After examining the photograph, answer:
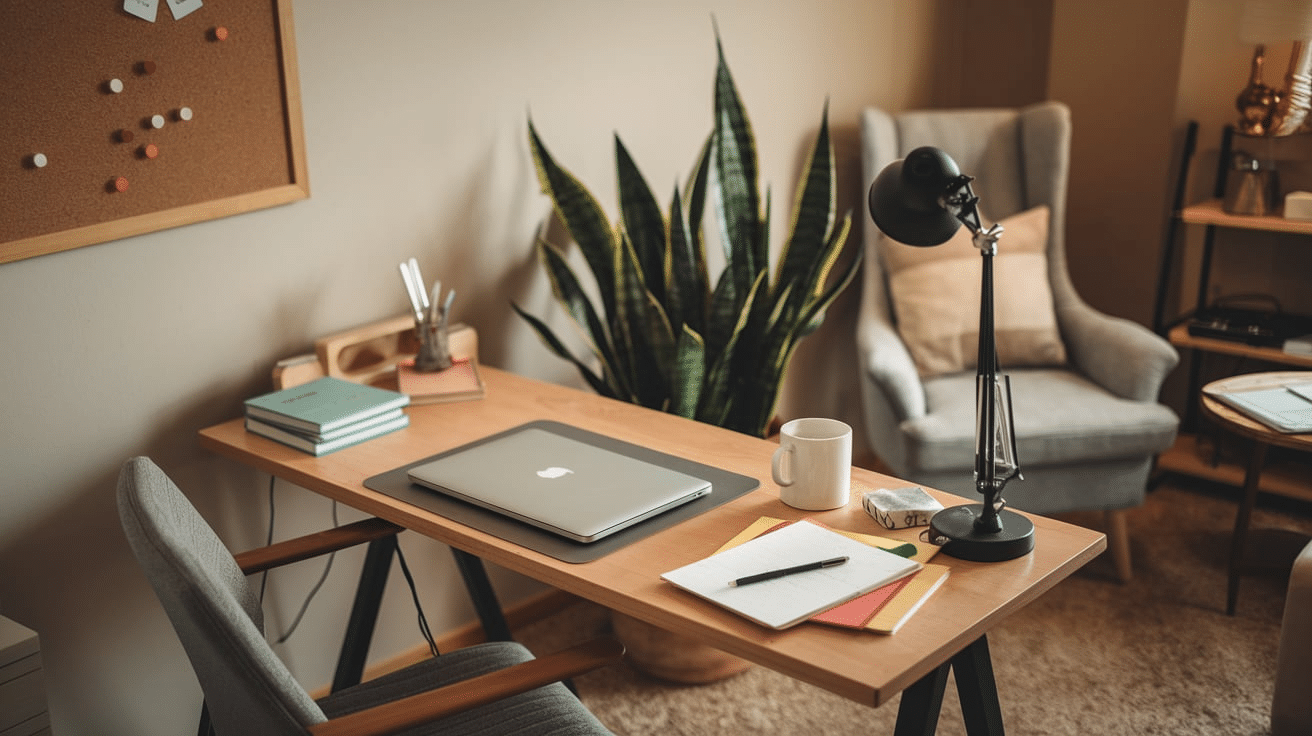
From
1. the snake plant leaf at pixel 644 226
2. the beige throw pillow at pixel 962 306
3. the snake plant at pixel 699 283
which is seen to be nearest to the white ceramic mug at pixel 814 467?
the snake plant at pixel 699 283

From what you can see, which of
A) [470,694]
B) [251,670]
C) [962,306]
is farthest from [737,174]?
[251,670]

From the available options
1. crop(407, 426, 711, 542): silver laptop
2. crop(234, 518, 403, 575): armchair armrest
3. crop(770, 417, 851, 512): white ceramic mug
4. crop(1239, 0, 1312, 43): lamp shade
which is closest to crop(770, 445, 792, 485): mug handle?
crop(770, 417, 851, 512): white ceramic mug

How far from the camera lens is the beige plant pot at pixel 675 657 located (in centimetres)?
241

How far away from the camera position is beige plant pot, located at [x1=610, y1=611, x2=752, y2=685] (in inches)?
94.8

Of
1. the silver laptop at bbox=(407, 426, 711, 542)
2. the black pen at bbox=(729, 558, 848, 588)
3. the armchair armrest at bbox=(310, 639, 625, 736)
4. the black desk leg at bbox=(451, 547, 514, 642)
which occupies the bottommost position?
the black desk leg at bbox=(451, 547, 514, 642)

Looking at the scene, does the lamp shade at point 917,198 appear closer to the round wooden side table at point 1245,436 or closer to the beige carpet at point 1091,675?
the beige carpet at point 1091,675

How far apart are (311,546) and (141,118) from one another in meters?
0.78

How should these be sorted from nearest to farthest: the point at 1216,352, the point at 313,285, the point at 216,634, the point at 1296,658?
the point at 216,634 < the point at 1296,658 < the point at 313,285 < the point at 1216,352

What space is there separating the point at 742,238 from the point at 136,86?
1215mm

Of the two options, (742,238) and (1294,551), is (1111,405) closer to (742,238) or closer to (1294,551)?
(1294,551)

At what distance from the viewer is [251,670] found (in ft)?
3.87

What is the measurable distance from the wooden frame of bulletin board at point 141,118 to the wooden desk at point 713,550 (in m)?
0.41

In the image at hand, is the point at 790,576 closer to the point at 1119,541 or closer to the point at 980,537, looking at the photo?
the point at 980,537

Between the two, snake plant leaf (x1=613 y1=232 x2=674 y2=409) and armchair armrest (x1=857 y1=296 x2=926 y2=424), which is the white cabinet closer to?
snake plant leaf (x1=613 y1=232 x2=674 y2=409)
